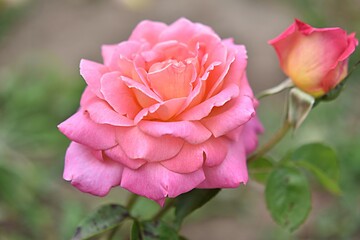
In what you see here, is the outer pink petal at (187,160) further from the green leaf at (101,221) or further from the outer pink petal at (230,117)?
the green leaf at (101,221)

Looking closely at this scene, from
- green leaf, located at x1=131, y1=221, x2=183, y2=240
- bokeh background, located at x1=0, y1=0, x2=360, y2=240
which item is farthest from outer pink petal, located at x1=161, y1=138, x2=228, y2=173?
bokeh background, located at x1=0, y1=0, x2=360, y2=240

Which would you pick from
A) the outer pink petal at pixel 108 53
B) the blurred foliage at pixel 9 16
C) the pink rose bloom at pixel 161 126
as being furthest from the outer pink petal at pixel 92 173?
the blurred foliage at pixel 9 16

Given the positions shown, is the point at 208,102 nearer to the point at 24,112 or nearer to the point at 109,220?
the point at 109,220

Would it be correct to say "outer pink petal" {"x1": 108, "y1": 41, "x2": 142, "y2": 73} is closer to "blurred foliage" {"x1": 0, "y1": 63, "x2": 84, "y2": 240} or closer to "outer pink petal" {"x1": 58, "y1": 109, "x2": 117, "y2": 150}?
"outer pink petal" {"x1": 58, "y1": 109, "x2": 117, "y2": 150}

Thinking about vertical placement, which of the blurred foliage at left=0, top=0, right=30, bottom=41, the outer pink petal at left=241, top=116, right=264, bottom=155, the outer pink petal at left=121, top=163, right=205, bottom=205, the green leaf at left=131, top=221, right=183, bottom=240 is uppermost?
the outer pink petal at left=121, top=163, right=205, bottom=205

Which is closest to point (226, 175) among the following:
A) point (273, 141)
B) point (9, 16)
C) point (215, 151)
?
point (215, 151)

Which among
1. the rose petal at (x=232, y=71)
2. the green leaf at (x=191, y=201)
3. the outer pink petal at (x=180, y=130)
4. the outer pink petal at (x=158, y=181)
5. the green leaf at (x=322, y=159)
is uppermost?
the rose petal at (x=232, y=71)

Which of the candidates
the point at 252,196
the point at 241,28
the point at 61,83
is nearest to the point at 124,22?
the point at 241,28
